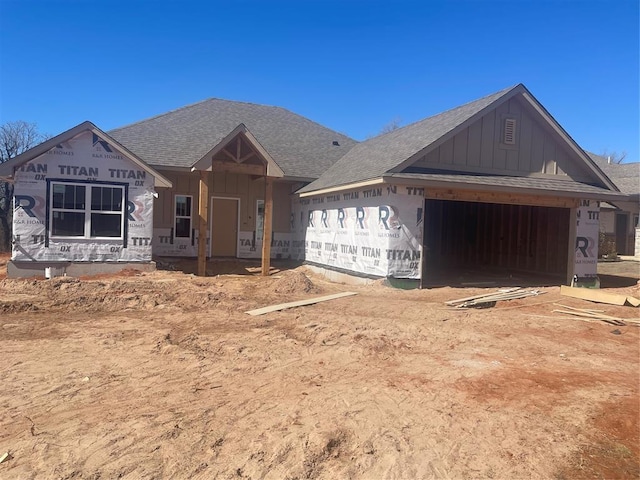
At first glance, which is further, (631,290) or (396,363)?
(631,290)

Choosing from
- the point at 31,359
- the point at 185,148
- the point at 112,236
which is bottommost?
the point at 31,359

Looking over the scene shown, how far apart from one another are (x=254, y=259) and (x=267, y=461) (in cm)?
1558

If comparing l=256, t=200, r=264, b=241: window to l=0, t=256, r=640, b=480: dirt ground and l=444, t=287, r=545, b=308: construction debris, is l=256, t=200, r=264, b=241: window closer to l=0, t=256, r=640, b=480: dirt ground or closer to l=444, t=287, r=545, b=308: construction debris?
l=0, t=256, r=640, b=480: dirt ground

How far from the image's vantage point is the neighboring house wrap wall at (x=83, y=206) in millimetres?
13703

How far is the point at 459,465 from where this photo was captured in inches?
149

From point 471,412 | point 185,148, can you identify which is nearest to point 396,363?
point 471,412

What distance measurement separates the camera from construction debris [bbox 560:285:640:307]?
1141cm

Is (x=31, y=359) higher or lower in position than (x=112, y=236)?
lower

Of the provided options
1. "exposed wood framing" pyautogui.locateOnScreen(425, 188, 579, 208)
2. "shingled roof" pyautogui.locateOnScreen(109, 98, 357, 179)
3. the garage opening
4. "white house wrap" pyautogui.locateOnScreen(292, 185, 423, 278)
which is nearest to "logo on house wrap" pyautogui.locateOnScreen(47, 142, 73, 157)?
"shingled roof" pyautogui.locateOnScreen(109, 98, 357, 179)

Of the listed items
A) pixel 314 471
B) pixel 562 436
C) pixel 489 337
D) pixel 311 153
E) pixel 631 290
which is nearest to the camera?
pixel 314 471

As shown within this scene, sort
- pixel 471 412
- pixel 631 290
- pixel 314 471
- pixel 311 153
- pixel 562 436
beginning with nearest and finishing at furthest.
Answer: pixel 314 471, pixel 562 436, pixel 471 412, pixel 631 290, pixel 311 153

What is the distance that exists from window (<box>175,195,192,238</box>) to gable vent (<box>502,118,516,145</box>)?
10937 millimetres

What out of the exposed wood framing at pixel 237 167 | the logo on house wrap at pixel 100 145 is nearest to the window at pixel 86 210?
the logo on house wrap at pixel 100 145

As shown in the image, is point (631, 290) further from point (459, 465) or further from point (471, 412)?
point (459, 465)
